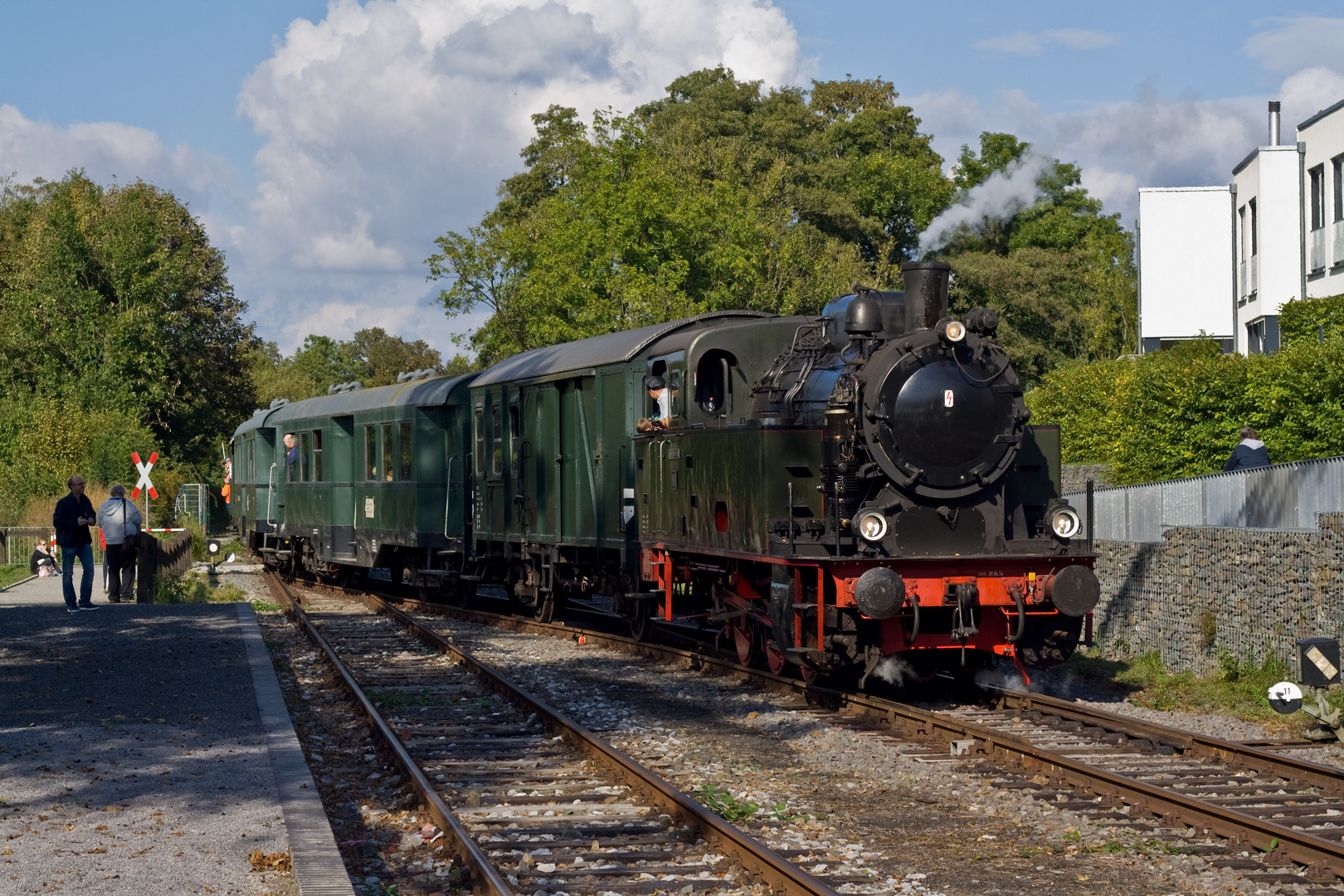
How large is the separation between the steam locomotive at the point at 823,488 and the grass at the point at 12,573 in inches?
506

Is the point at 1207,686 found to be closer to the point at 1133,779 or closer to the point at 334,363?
the point at 1133,779

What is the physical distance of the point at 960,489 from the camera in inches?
411

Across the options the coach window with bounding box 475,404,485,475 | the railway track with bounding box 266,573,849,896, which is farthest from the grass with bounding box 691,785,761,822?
the coach window with bounding box 475,404,485,475

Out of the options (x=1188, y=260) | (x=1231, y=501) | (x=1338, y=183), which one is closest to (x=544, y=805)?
(x=1231, y=501)

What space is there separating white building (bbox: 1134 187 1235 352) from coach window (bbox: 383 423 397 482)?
2100cm

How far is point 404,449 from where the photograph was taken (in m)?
21.0

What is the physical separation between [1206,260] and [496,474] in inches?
925

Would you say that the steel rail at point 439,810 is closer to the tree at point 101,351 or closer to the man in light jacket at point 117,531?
the man in light jacket at point 117,531

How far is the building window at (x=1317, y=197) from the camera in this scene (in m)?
27.9

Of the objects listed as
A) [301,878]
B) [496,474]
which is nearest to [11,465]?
[496,474]

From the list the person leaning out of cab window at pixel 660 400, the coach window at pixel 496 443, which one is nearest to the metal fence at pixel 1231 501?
the person leaning out of cab window at pixel 660 400

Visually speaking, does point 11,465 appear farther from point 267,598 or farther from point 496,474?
point 496,474

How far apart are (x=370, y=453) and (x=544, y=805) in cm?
1544

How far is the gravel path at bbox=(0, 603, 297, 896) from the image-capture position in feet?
20.1
